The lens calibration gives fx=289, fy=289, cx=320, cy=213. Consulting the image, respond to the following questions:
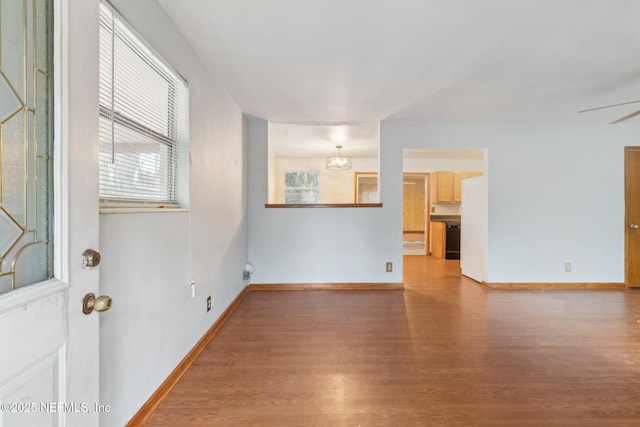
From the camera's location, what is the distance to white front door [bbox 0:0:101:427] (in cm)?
67

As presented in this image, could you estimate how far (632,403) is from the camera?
1.61 meters

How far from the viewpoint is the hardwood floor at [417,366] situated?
153 cm

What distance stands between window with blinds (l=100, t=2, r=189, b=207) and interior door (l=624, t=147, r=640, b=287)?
17.1 ft

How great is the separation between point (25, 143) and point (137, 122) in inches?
33.5

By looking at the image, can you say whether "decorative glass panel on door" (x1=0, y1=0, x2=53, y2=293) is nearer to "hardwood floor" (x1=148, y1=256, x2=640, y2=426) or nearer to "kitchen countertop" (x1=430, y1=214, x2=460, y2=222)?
"hardwood floor" (x1=148, y1=256, x2=640, y2=426)

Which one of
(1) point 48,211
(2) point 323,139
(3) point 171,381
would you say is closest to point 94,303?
(1) point 48,211

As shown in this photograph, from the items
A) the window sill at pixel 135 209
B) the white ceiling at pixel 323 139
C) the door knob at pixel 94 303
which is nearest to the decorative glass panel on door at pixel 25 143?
the door knob at pixel 94 303

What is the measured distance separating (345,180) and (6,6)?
20.4 ft

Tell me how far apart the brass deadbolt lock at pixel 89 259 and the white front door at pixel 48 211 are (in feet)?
0.04

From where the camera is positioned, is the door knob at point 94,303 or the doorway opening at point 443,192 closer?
the door knob at point 94,303

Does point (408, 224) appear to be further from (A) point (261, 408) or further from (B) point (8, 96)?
(B) point (8, 96)

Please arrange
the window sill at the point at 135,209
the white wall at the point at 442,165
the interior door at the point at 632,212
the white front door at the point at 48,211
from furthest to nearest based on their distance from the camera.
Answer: the white wall at the point at 442,165 → the interior door at the point at 632,212 → the window sill at the point at 135,209 → the white front door at the point at 48,211

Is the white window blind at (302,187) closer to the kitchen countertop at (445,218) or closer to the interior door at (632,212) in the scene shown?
the kitchen countertop at (445,218)

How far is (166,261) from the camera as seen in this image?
1679 mm
